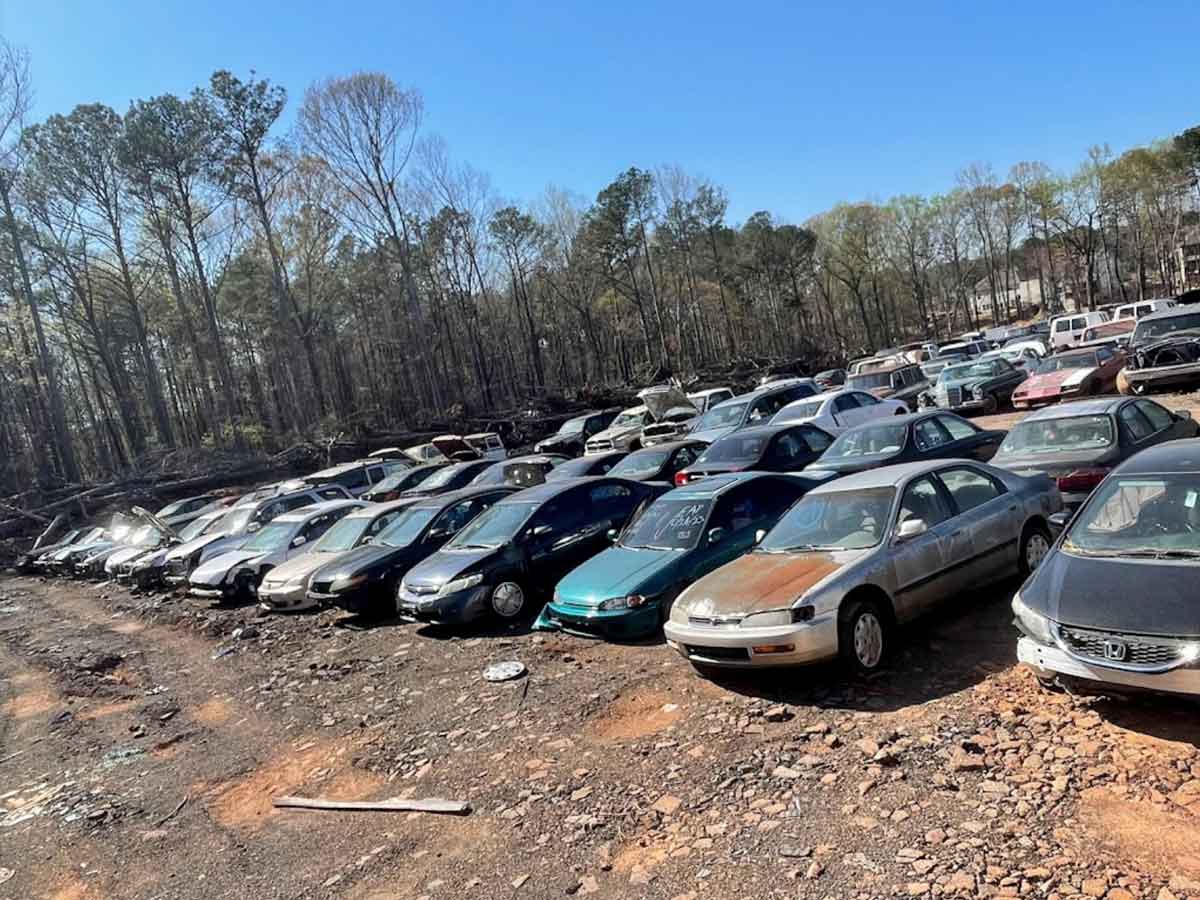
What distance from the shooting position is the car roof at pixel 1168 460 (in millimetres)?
5273

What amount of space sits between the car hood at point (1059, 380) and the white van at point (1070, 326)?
495 inches

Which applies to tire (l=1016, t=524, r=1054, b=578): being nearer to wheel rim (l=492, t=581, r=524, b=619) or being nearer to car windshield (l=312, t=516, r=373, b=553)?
wheel rim (l=492, t=581, r=524, b=619)

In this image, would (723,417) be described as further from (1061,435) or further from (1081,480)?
(1081,480)

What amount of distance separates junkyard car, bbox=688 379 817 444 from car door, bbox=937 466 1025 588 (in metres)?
10.4

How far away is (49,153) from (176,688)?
3572cm

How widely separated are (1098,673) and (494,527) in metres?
7.30

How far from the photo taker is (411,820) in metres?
5.18

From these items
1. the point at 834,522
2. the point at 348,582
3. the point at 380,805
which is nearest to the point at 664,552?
the point at 834,522

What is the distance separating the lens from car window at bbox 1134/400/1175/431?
9.36m

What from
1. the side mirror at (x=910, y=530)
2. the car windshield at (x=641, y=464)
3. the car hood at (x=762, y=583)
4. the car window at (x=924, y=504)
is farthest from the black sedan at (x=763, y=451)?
the side mirror at (x=910, y=530)

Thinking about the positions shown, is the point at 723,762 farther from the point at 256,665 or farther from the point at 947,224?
the point at 947,224

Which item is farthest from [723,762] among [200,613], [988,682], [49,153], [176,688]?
[49,153]

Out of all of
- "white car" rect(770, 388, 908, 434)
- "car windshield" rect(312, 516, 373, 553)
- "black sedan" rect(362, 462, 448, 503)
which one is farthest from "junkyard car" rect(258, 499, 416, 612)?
"white car" rect(770, 388, 908, 434)

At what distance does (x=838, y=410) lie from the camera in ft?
55.5
